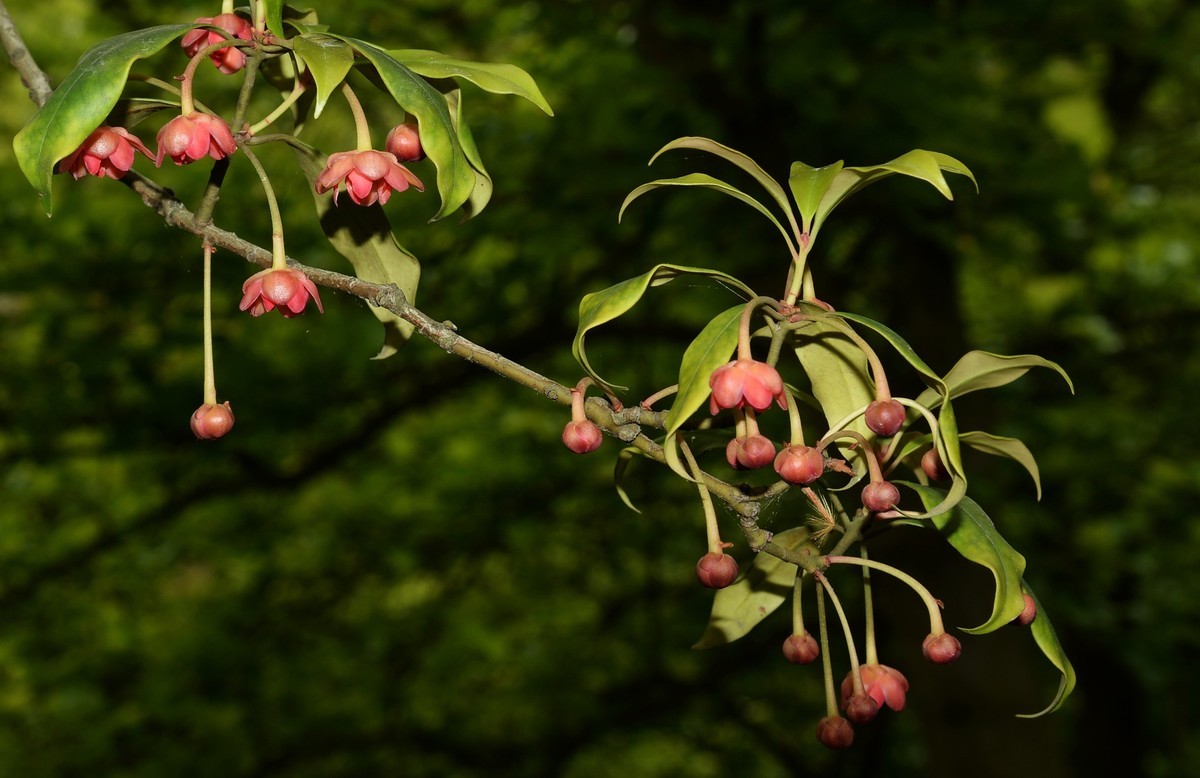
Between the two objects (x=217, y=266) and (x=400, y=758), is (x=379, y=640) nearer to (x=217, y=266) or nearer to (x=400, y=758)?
(x=400, y=758)

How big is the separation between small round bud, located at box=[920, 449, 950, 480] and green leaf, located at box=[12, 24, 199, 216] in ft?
3.06

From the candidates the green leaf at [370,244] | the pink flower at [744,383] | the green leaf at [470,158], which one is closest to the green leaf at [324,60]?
the green leaf at [470,158]

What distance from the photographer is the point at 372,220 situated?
1444mm

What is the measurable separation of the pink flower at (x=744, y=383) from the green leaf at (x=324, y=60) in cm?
46

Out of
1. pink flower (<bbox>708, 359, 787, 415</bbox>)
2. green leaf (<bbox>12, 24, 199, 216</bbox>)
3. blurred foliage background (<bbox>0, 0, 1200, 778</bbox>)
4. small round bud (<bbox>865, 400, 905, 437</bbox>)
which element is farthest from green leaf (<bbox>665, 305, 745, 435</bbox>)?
blurred foliage background (<bbox>0, 0, 1200, 778</bbox>)

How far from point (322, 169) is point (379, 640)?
554 cm

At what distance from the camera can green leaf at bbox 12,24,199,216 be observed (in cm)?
110

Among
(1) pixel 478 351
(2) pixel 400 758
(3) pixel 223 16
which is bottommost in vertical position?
(2) pixel 400 758

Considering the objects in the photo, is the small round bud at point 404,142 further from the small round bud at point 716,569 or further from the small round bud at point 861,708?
the small round bud at point 861,708

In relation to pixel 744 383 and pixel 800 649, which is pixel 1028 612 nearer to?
pixel 800 649

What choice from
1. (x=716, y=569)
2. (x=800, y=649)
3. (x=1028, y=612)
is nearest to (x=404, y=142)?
(x=716, y=569)

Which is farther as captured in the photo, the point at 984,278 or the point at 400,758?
the point at 984,278

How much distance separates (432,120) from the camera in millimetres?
1138

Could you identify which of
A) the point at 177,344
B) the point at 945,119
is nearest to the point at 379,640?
the point at 177,344
